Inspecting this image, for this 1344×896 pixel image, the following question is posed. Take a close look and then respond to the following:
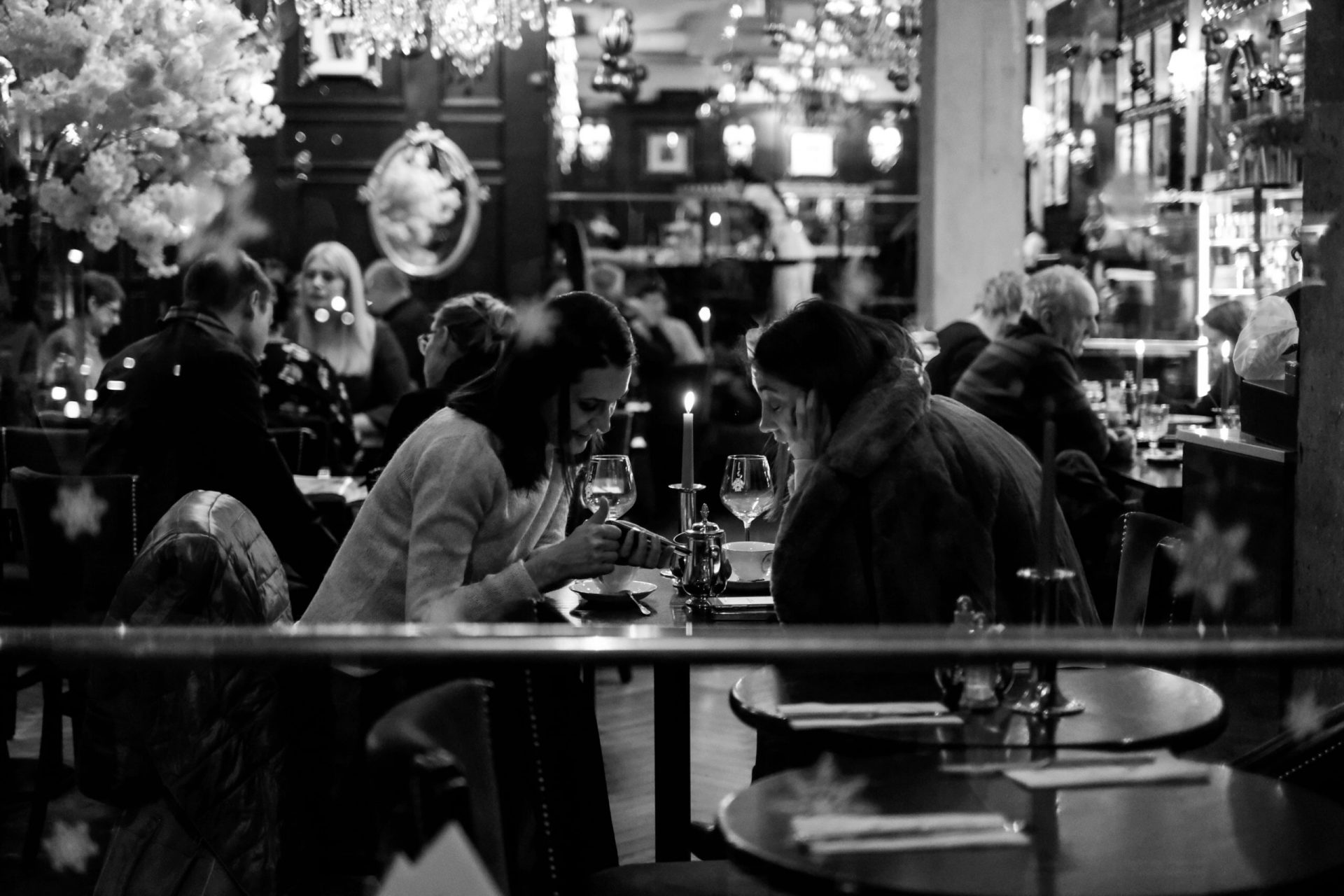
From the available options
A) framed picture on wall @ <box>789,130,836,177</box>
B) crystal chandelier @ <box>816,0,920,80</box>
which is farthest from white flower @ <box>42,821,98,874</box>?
framed picture on wall @ <box>789,130,836,177</box>

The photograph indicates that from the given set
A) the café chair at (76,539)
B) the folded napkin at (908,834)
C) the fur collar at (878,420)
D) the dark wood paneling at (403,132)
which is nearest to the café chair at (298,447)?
the café chair at (76,539)

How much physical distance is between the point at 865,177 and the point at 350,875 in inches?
551

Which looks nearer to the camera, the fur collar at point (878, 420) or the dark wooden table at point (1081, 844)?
the dark wooden table at point (1081, 844)

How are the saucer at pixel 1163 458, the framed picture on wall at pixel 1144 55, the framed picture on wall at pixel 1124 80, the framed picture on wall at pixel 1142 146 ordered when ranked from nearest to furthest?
the saucer at pixel 1163 458, the framed picture on wall at pixel 1144 55, the framed picture on wall at pixel 1142 146, the framed picture on wall at pixel 1124 80

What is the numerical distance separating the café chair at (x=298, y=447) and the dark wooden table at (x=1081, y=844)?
3.86 meters

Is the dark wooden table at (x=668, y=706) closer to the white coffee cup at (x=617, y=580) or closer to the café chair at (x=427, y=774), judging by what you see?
the white coffee cup at (x=617, y=580)

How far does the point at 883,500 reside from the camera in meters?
2.45

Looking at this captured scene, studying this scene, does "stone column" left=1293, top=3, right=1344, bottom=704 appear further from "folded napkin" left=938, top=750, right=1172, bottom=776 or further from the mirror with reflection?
the mirror with reflection

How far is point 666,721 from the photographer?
70.1 inches

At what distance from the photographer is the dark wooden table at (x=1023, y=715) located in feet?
3.88

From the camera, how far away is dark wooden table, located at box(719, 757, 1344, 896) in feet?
3.90

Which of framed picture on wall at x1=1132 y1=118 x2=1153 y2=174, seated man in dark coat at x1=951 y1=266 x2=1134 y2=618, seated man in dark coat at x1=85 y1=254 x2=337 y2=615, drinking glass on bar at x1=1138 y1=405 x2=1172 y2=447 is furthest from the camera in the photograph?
framed picture on wall at x1=1132 y1=118 x2=1153 y2=174

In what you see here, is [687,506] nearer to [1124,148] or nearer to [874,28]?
[874,28]

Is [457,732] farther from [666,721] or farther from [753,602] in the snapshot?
[753,602]
